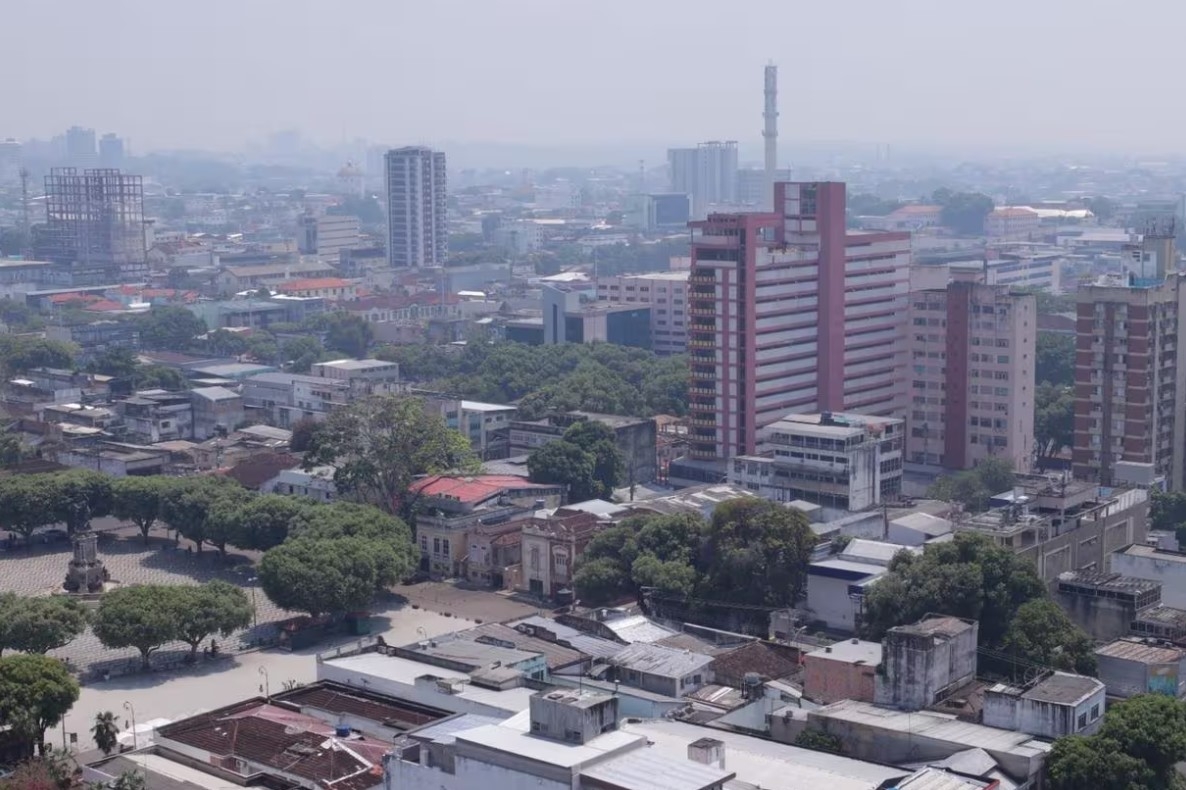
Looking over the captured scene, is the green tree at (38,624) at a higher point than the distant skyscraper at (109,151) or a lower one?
lower

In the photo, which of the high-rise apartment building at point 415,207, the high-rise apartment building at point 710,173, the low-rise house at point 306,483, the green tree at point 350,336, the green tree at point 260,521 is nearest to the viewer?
the green tree at point 260,521

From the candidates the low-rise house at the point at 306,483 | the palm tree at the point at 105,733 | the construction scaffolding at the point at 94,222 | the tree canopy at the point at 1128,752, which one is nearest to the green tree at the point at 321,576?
the palm tree at the point at 105,733

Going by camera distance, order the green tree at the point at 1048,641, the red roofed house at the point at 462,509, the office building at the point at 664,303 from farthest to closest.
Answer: the office building at the point at 664,303
the red roofed house at the point at 462,509
the green tree at the point at 1048,641

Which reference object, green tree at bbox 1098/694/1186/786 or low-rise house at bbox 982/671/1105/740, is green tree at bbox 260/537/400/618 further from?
green tree at bbox 1098/694/1186/786

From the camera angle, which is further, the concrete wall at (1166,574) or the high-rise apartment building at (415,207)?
the high-rise apartment building at (415,207)

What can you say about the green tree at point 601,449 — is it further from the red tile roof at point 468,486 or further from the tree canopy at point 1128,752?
the tree canopy at point 1128,752

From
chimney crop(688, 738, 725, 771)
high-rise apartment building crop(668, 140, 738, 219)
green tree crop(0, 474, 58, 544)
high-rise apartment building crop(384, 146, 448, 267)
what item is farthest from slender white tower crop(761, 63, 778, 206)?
chimney crop(688, 738, 725, 771)

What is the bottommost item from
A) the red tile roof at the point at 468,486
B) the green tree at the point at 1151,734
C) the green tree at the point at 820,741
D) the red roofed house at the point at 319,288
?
the green tree at the point at 820,741

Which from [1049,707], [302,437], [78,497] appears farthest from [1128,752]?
[302,437]
